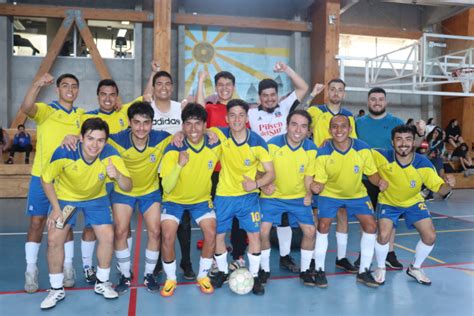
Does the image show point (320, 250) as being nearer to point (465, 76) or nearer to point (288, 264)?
point (288, 264)

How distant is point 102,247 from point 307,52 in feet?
39.4

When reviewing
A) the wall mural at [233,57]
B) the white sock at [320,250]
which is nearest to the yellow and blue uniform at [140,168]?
the white sock at [320,250]

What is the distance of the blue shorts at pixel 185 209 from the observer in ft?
11.9

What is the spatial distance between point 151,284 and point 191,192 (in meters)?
0.89

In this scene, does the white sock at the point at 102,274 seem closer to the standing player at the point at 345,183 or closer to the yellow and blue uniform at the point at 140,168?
the yellow and blue uniform at the point at 140,168

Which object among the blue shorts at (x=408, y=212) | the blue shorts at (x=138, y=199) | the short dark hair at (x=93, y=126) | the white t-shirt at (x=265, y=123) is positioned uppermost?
the white t-shirt at (x=265, y=123)

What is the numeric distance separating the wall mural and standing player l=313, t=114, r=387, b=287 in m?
9.68

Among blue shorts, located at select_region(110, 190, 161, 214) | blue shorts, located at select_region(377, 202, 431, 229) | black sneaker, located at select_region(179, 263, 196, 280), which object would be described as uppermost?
blue shorts, located at select_region(110, 190, 161, 214)

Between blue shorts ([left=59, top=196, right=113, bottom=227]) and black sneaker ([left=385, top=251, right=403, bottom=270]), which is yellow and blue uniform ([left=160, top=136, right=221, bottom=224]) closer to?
blue shorts ([left=59, top=196, right=113, bottom=227])

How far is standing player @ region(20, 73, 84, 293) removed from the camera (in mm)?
3586

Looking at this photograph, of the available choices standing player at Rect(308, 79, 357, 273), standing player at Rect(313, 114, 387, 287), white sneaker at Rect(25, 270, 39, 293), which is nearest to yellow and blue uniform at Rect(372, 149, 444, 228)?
standing player at Rect(313, 114, 387, 287)

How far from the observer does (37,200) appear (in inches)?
141

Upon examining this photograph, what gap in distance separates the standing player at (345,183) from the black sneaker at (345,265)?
0.32 meters

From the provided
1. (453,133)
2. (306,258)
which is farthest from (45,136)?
(453,133)
